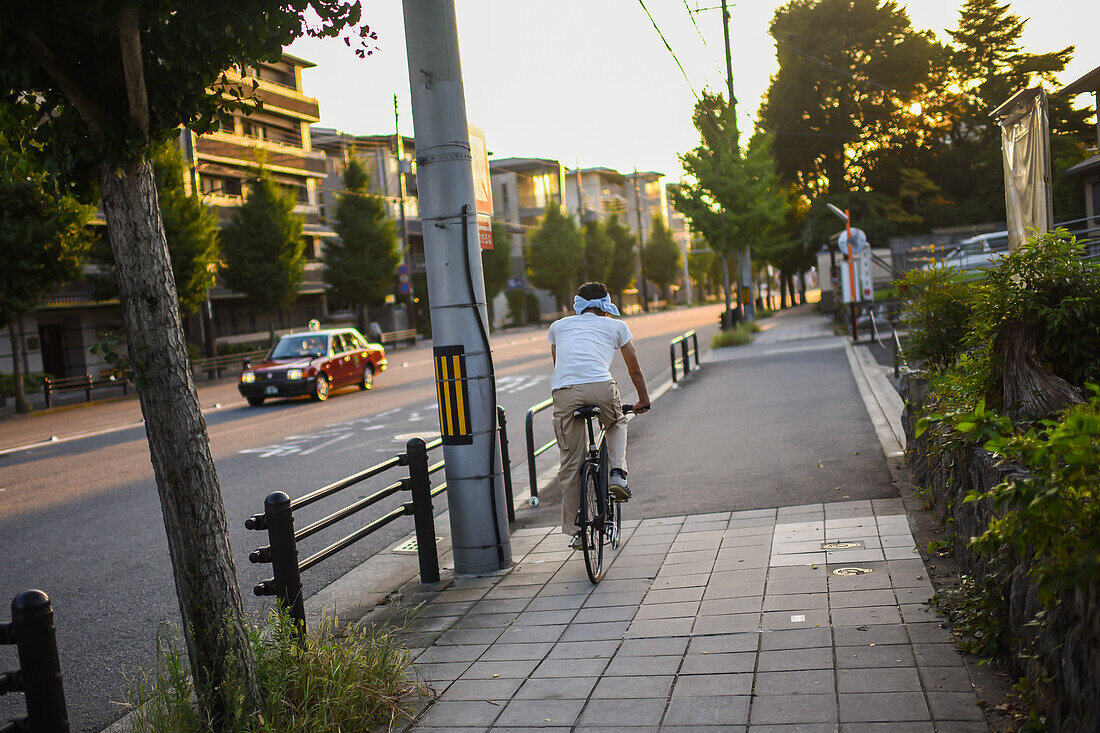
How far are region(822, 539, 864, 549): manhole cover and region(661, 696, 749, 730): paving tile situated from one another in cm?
251

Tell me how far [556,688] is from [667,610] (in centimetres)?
114

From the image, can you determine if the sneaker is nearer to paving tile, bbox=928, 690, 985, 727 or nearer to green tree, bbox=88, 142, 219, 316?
Answer: paving tile, bbox=928, 690, 985, 727

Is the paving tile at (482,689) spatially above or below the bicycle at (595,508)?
below

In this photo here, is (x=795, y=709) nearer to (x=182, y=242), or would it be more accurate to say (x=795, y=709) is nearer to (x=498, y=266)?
(x=182, y=242)

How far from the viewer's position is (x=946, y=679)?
385 cm

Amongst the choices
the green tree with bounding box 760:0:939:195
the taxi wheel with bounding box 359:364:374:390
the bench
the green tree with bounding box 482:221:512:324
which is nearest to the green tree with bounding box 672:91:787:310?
the taxi wheel with bounding box 359:364:374:390

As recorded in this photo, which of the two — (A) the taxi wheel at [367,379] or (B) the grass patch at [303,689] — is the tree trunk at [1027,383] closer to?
(B) the grass patch at [303,689]

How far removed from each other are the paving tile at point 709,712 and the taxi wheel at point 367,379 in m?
20.6

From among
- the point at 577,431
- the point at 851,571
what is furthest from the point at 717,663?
the point at 577,431

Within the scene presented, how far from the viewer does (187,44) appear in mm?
3801

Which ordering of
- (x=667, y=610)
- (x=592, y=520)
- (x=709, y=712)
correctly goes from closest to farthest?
1. (x=709, y=712)
2. (x=667, y=610)
3. (x=592, y=520)

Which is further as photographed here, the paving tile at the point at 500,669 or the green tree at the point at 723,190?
the green tree at the point at 723,190

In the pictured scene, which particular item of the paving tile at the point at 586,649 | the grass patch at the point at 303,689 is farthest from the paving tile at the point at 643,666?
the grass patch at the point at 303,689

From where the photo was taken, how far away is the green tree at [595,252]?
78.8 metres
